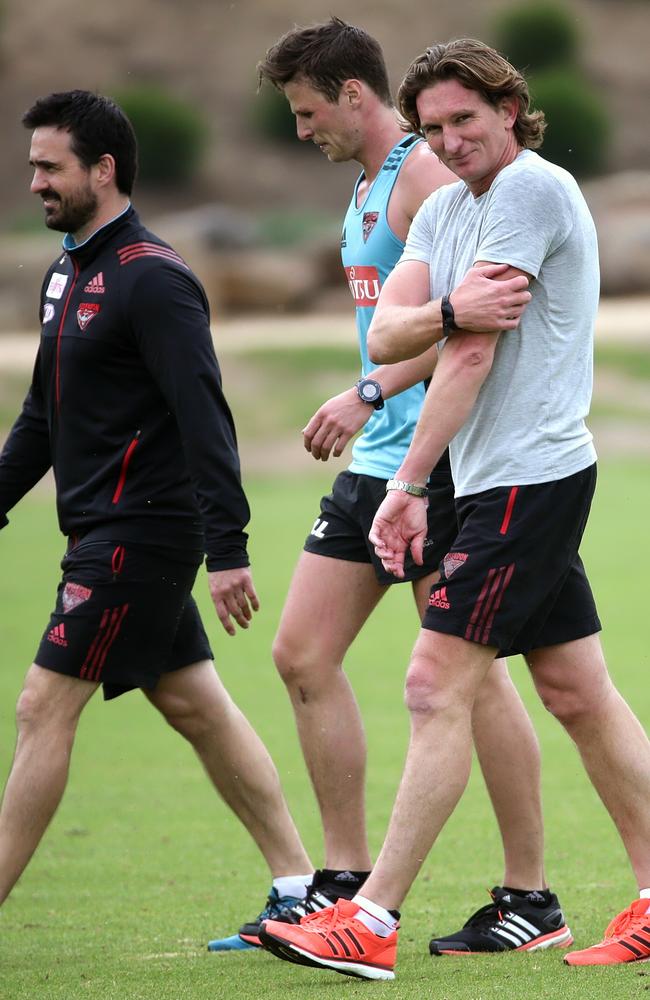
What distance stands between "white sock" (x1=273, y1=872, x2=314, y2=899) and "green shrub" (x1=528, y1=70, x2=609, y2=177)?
1849 inches

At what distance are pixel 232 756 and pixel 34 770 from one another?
74cm

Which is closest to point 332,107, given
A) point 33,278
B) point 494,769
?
point 494,769

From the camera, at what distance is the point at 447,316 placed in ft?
13.8

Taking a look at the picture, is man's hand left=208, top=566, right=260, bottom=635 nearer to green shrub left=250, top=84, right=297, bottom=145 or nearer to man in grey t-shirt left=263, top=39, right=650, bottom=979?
man in grey t-shirt left=263, top=39, right=650, bottom=979

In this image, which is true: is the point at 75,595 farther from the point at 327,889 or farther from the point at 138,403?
the point at 327,889

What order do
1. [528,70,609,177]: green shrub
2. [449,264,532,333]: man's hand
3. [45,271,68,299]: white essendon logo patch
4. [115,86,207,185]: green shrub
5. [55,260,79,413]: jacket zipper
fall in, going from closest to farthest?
[449,264,532,333]: man's hand → [55,260,79,413]: jacket zipper → [45,271,68,299]: white essendon logo patch → [528,70,609,177]: green shrub → [115,86,207,185]: green shrub

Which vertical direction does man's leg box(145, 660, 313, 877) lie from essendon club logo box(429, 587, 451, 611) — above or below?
below

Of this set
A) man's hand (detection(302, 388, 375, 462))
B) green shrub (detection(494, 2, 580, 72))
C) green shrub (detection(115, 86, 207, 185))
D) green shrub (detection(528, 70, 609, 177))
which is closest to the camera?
man's hand (detection(302, 388, 375, 462))

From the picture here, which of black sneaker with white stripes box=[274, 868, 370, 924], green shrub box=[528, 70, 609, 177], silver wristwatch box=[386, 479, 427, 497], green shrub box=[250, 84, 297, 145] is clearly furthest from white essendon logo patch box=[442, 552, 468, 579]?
green shrub box=[250, 84, 297, 145]

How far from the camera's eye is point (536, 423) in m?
4.23

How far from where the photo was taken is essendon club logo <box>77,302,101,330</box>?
4.94 metres

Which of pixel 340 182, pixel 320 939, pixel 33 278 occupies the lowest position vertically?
pixel 320 939

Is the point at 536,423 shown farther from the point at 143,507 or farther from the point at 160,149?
the point at 160,149

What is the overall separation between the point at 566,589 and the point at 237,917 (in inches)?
73.0
